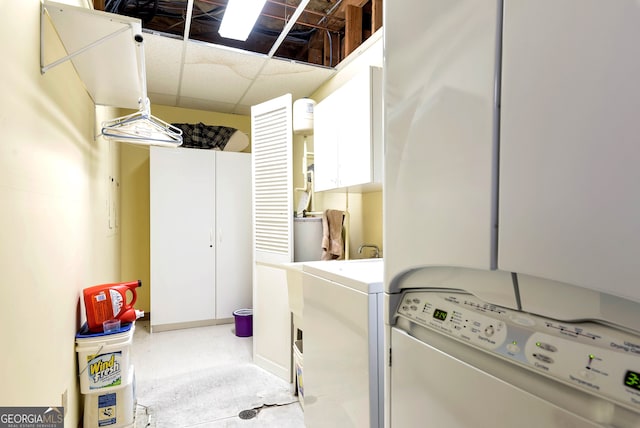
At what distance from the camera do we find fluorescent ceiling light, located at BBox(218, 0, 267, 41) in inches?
85.1

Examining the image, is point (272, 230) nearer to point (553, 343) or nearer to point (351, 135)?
point (351, 135)

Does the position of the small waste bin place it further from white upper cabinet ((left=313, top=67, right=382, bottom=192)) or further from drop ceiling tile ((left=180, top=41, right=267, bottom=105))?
drop ceiling tile ((left=180, top=41, right=267, bottom=105))

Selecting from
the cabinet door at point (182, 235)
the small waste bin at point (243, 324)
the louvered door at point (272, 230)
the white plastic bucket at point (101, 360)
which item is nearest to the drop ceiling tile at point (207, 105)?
the cabinet door at point (182, 235)

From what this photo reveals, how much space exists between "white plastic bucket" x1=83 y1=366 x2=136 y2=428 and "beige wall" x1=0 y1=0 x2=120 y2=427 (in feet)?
0.26

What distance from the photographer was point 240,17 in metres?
2.32

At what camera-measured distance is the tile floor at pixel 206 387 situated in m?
2.11

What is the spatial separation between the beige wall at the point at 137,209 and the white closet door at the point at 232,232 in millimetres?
1015

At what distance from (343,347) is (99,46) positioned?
5.88 feet

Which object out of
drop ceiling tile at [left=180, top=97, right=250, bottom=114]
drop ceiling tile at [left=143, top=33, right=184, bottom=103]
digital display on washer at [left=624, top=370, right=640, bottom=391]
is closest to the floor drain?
digital display on washer at [left=624, top=370, right=640, bottom=391]

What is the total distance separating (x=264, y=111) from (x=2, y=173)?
78.7 inches

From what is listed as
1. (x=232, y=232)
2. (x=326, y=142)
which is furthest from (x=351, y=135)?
(x=232, y=232)

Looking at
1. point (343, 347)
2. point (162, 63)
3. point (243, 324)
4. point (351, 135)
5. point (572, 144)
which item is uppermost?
point (162, 63)

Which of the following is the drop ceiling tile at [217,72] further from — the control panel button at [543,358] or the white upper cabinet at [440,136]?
the control panel button at [543,358]

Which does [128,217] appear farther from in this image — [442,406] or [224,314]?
[442,406]
